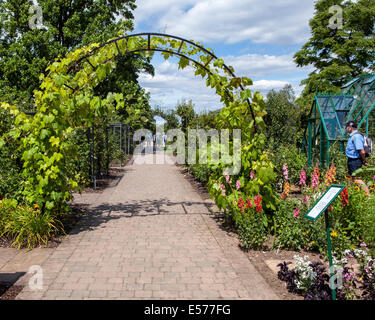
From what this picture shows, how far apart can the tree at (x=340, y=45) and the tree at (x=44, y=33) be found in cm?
1726

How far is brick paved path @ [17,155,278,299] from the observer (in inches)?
149

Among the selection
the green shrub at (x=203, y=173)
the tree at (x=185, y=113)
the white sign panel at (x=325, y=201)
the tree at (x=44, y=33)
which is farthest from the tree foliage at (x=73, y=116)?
the tree at (x=44, y=33)

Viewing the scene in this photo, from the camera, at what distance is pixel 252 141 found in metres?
6.13

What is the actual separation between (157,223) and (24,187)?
2.57 meters

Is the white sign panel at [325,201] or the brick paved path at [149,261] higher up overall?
the white sign panel at [325,201]

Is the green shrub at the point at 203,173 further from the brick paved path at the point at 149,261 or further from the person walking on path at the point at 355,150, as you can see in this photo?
the person walking on path at the point at 355,150

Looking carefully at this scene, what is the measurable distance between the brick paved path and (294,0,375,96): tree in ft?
83.4

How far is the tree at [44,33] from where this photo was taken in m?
22.2

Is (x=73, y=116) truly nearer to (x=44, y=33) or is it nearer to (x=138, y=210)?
(x=138, y=210)

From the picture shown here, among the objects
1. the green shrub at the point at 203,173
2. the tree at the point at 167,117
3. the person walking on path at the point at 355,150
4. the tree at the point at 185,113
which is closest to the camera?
the person walking on path at the point at 355,150

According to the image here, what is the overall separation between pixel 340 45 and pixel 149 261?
31.2 m
